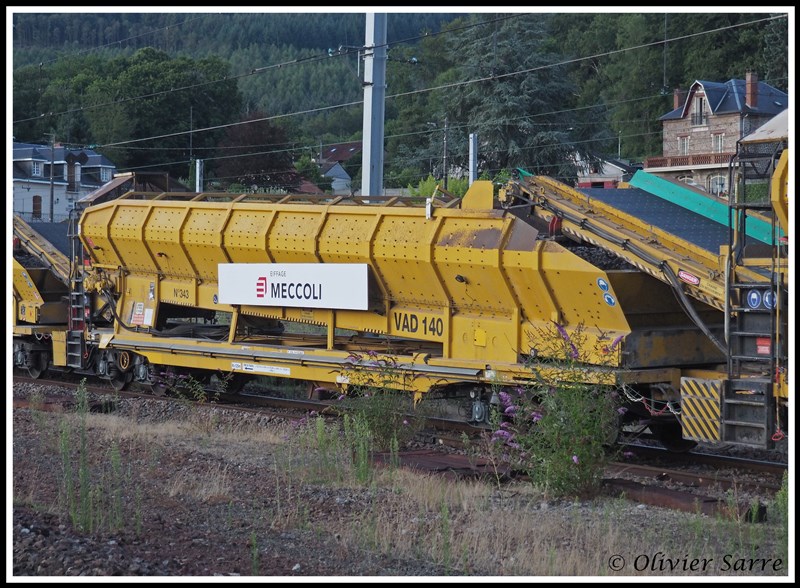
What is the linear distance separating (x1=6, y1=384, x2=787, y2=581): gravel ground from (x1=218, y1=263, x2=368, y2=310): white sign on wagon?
120 inches

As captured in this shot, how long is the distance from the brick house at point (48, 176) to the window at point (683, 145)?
38392mm

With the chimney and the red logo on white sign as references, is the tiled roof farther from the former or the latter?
the red logo on white sign

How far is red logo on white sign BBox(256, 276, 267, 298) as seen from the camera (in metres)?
15.2

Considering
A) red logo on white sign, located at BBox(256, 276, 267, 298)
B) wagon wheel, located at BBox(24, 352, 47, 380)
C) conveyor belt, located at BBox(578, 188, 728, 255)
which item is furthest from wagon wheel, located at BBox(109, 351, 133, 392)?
conveyor belt, located at BBox(578, 188, 728, 255)

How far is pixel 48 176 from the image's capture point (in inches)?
2758

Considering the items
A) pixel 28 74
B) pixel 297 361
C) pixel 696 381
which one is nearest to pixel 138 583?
pixel 696 381

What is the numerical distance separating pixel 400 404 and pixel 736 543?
4.95 meters

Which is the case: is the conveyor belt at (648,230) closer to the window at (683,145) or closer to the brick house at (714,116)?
the brick house at (714,116)

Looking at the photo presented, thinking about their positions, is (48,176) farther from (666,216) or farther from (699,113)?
(666,216)

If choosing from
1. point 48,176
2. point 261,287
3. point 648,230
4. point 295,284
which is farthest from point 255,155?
point 648,230

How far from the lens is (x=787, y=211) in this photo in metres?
9.71

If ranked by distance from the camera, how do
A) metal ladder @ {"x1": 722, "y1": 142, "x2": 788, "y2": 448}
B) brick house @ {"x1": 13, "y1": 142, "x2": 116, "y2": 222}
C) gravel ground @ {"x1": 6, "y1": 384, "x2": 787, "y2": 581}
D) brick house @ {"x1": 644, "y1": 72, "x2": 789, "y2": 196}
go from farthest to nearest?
brick house @ {"x1": 13, "y1": 142, "x2": 116, "y2": 222} → brick house @ {"x1": 644, "y1": 72, "x2": 789, "y2": 196} → metal ladder @ {"x1": 722, "y1": 142, "x2": 788, "y2": 448} → gravel ground @ {"x1": 6, "y1": 384, "x2": 787, "y2": 581}

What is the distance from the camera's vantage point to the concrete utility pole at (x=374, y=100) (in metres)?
18.2

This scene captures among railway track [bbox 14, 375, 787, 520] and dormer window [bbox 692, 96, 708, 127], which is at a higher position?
dormer window [bbox 692, 96, 708, 127]
